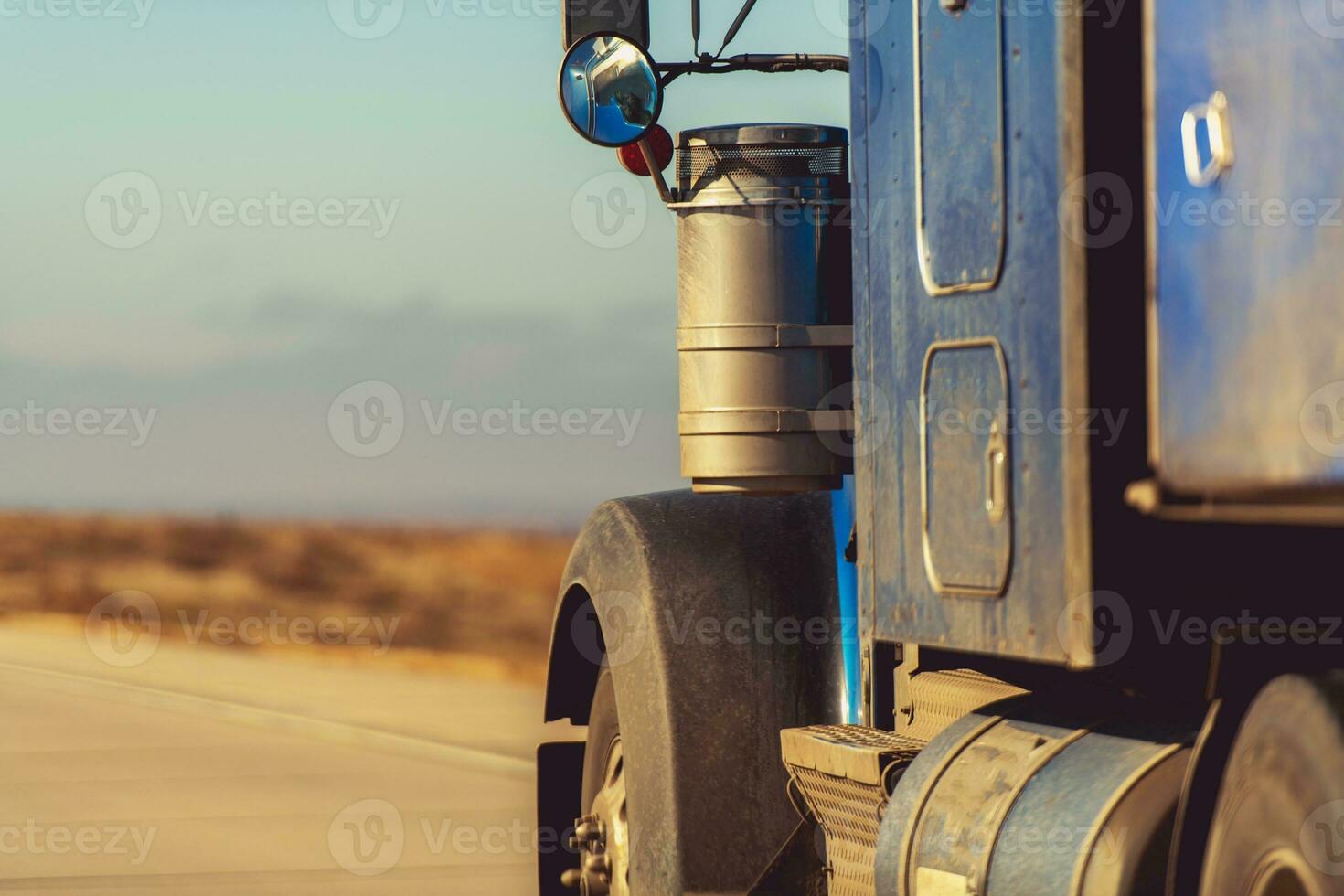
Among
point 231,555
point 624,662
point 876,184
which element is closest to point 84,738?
point 624,662

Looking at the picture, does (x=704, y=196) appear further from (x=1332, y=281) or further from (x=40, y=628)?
(x=40, y=628)

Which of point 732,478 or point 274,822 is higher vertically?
point 732,478

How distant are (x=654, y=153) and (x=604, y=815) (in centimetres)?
163

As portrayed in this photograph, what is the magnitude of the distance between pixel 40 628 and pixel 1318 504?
19816 mm

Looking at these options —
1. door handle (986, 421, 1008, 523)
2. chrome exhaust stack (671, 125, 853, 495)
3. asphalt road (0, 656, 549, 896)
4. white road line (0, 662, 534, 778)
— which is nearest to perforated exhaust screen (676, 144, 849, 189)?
chrome exhaust stack (671, 125, 853, 495)

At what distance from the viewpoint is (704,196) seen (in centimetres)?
476

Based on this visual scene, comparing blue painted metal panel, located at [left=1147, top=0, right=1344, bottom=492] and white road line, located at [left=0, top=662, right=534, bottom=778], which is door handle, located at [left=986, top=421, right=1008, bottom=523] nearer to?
blue painted metal panel, located at [left=1147, top=0, right=1344, bottom=492]

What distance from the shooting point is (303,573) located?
111 ft

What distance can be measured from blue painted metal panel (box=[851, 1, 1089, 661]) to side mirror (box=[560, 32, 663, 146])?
761 mm

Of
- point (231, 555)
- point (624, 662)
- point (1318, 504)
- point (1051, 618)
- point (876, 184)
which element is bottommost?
point (231, 555)

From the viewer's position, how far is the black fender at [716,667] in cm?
454

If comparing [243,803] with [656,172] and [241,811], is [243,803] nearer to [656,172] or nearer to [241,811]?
[241,811]

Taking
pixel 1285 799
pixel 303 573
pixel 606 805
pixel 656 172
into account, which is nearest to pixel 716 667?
pixel 606 805

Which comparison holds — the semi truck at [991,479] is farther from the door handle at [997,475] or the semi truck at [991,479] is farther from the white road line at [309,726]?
the white road line at [309,726]
